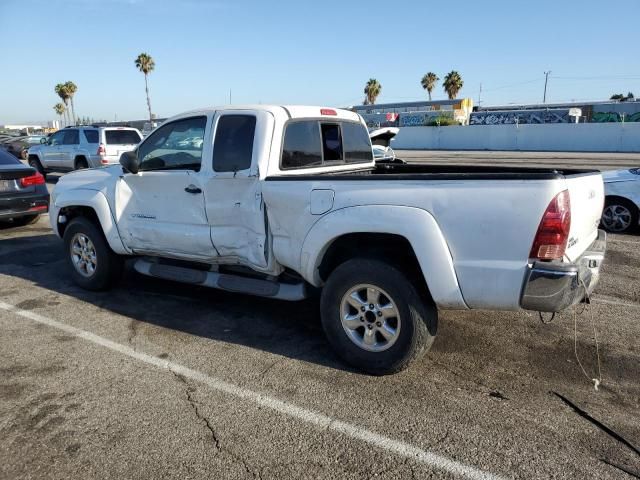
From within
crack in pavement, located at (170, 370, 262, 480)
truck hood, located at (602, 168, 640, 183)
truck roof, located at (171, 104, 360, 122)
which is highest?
truck roof, located at (171, 104, 360, 122)

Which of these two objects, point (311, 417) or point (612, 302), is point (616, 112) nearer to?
point (612, 302)

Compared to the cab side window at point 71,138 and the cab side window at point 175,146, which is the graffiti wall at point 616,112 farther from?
the cab side window at point 175,146

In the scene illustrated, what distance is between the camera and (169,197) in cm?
501

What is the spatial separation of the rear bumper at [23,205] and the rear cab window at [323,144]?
6.82m

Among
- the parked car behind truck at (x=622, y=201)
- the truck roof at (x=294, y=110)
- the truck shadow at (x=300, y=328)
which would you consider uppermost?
the truck roof at (x=294, y=110)

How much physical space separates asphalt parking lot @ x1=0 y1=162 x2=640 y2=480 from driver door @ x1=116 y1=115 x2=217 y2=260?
703mm

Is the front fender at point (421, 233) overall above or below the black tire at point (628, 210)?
above

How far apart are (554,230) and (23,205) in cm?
915

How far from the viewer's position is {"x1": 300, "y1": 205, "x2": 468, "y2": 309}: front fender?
11.2 feet

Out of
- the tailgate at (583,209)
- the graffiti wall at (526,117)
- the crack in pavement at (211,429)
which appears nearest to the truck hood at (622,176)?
the tailgate at (583,209)

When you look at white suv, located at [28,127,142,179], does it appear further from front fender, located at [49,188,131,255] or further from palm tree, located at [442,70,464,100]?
palm tree, located at [442,70,464,100]

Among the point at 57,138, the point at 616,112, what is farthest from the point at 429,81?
the point at 57,138

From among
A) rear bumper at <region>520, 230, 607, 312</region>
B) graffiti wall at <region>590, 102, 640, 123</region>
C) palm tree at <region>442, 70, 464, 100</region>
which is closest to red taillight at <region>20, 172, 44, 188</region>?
rear bumper at <region>520, 230, 607, 312</region>

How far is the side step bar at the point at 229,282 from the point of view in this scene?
4.39 metres
